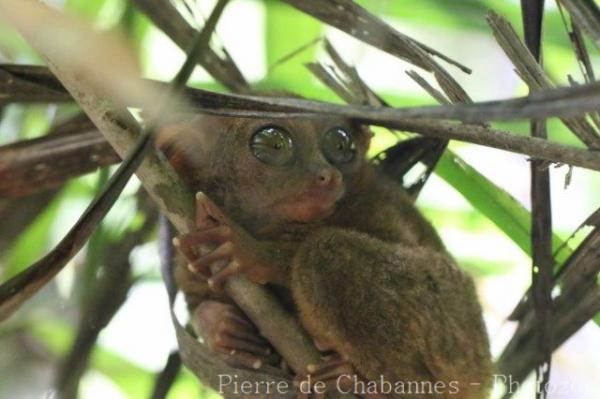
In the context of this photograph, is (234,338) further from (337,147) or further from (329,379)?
(337,147)

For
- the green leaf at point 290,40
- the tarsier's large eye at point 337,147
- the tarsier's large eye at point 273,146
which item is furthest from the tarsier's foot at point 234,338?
the green leaf at point 290,40

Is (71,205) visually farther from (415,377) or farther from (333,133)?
(415,377)

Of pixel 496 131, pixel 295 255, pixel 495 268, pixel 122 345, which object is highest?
pixel 496 131

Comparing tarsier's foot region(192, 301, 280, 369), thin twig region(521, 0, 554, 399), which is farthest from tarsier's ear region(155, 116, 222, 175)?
thin twig region(521, 0, 554, 399)

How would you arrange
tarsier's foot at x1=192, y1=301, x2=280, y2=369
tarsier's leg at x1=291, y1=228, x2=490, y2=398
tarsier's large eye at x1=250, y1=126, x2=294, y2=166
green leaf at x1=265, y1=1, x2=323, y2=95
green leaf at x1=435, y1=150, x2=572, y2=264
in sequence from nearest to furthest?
1. tarsier's leg at x1=291, y1=228, x2=490, y2=398
2. tarsier's foot at x1=192, y1=301, x2=280, y2=369
3. green leaf at x1=435, y1=150, x2=572, y2=264
4. tarsier's large eye at x1=250, y1=126, x2=294, y2=166
5. green leaf at x1=265, y1=1, x2=323, y2=95

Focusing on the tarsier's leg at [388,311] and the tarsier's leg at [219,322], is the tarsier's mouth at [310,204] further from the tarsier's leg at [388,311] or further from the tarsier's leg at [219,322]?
the tarsier's leg at [219,322]

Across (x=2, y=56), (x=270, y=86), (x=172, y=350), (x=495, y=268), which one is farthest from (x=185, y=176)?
(x=495, y=268)

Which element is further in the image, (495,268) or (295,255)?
(495,268)

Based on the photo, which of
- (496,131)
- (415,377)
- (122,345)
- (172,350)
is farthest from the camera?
(122,345)

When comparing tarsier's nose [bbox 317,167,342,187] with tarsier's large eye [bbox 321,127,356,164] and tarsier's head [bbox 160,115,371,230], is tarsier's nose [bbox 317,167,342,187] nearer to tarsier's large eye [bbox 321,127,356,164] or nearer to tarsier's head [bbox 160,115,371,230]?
tarsier's head [bbox 160,115,371,230]
